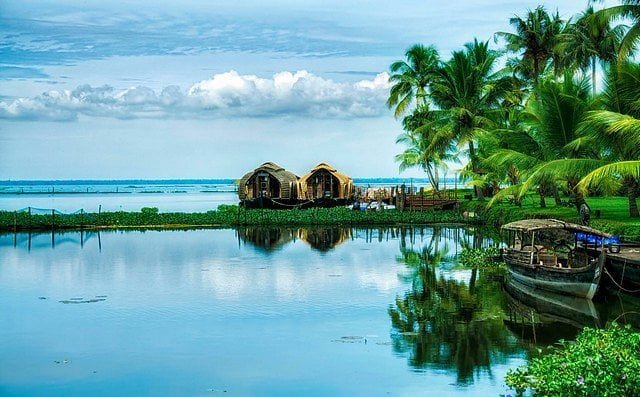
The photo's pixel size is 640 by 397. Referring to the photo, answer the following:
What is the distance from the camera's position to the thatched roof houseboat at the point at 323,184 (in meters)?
43.3

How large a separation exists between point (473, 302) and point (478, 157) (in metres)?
21.9

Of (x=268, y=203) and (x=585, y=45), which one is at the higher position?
(x=585, y=45)

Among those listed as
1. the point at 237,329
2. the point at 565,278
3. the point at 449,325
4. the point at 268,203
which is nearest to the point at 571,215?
the point at 565,278

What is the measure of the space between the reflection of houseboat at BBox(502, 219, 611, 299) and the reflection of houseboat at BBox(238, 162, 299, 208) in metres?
22.8

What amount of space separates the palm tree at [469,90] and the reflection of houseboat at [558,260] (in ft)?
48.6

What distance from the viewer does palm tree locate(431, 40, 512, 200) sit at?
1261 inches

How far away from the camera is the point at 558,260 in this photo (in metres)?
16.4

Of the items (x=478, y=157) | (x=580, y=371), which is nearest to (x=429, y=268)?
(x=580, y=371)

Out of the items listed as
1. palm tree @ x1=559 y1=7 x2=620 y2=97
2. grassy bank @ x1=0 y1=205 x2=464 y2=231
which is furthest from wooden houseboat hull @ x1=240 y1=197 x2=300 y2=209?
palm tree @ x1=559 y1=7 x2=620 y2=97

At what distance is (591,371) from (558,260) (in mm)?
9835

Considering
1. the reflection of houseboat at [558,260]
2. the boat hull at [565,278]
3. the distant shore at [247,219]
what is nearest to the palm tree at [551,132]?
the reflection of houseboat at [558,260]

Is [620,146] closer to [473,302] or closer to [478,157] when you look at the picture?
[473,302]

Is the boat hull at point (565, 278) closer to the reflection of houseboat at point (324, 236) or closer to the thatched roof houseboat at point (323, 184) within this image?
the reflection of houseboat at point (324, 236)

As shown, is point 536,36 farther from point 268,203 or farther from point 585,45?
point 268,203
